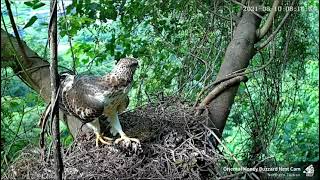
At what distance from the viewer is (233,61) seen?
2281mm

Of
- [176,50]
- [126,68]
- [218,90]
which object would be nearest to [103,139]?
[126,68]

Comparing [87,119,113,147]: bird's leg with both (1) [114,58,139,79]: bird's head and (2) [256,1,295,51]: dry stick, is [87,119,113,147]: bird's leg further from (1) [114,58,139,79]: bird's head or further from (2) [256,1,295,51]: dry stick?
(2) [256,1,295,51]: dry stick

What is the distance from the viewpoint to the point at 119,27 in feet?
10.6

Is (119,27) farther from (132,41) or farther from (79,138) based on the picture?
(79,138)

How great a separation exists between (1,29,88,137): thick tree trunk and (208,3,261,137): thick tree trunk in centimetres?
60

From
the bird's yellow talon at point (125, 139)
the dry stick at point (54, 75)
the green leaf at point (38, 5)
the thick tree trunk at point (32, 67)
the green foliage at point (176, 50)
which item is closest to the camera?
the dry stick at point (54, 75)

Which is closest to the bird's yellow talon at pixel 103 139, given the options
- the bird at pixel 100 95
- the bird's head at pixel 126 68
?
the bird at pixel 100 95

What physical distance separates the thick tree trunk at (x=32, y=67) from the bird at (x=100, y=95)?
16cm

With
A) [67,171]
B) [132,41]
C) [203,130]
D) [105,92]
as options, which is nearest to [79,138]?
[67,171]

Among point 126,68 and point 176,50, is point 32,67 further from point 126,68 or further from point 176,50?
point 176,50

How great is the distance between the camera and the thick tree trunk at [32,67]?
7.03ft

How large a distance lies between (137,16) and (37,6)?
32.7 inches

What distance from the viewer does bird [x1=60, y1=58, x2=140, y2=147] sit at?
70.7 inches

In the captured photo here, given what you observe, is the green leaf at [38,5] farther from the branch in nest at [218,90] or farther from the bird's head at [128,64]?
the branch in nest at [218,90]
